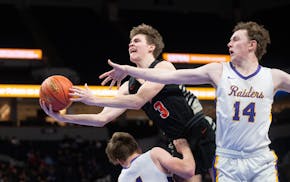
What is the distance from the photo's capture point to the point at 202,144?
20.1 feet

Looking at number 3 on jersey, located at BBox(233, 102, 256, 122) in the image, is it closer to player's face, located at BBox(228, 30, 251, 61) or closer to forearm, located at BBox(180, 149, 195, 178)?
player's face, located at BBox(228, 30, 251, 61)

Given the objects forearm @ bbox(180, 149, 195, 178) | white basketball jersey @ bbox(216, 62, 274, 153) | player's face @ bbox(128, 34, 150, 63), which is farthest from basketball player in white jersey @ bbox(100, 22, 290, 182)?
player's face @ bbox(128, 34, 150, 63)

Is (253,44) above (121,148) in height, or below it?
above

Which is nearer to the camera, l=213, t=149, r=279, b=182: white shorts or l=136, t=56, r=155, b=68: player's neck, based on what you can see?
l=213, t=149, r=279, b=182: white shorts

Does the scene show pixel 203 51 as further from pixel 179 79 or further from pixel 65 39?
pixel 179 79

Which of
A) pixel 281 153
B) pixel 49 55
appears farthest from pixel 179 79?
pixel 49 55

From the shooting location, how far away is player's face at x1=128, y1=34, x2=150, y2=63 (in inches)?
245

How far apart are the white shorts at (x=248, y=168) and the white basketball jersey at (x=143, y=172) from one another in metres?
1.08

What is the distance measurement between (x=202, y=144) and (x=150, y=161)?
1.79 ft

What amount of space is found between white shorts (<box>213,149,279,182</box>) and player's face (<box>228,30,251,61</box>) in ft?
2.74

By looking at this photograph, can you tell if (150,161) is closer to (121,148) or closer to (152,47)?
(121,148)

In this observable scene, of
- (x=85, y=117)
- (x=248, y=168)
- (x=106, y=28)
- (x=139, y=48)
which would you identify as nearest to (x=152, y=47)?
(x=139, y=48)

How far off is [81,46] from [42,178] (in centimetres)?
648

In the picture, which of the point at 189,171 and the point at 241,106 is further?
the point at 189,171
